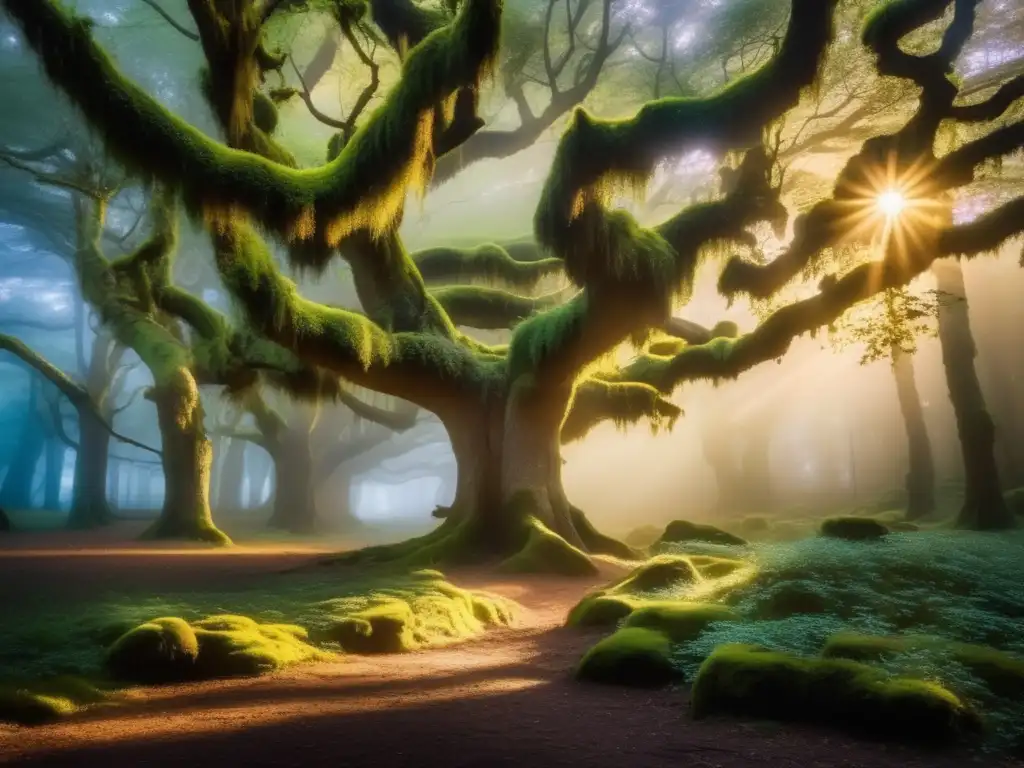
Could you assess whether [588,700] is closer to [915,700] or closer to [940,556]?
[915,700]

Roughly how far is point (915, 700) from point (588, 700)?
6.63 feet

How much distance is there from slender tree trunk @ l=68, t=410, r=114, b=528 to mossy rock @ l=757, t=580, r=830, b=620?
975 inches

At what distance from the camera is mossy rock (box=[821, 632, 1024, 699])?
4324 mm

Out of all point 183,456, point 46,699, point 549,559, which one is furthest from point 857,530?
point 183,456

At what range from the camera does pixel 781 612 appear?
6.67 metres

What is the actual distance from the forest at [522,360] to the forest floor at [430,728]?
4 centimetres

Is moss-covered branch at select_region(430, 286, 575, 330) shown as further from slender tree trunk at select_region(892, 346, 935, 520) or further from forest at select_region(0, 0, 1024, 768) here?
slender tree trunk at select_region(892, 346, 935, 520)

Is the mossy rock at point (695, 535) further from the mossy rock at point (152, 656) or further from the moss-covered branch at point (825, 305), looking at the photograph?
the mossy rock at point (152, 656)

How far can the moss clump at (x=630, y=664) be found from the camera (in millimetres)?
5047

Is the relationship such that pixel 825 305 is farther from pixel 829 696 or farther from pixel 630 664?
pixel 829 696

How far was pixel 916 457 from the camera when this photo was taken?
2302 cm

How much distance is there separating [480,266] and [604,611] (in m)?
11.5

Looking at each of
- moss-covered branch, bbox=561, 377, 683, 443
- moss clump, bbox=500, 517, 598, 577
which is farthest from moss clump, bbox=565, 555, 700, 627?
moss-covered branch, bbox=561, 377, 683, 443

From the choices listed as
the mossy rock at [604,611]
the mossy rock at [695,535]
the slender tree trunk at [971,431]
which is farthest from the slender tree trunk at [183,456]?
the slender tree trunk at [971,431]
